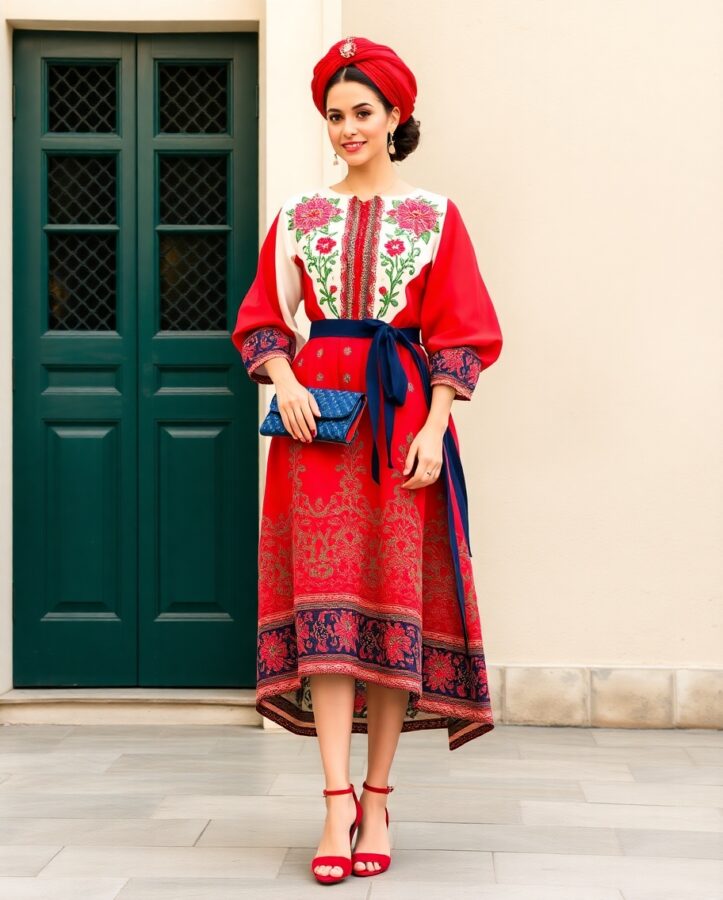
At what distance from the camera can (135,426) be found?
14.4 ft

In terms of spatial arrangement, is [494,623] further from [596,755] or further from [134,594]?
[134,594]

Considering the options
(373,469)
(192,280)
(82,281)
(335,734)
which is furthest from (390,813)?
(82,281)

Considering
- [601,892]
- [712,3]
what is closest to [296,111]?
[712,3]

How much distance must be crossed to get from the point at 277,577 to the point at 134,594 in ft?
5.64

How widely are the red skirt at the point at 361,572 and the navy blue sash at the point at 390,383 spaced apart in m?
0.02

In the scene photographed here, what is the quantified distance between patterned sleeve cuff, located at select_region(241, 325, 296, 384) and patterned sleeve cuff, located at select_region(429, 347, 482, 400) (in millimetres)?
321

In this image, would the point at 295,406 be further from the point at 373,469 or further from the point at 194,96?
the point at 194,96

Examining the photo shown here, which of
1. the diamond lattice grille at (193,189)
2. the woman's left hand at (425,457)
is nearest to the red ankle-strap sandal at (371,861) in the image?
the woman's left hand at (425,457)

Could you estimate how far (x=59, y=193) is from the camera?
14.6 feet

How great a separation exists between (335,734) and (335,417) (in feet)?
2.15

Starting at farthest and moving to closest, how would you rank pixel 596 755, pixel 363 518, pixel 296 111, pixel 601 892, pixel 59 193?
pixel 59 193 → pixel 296 111 → pixel 596 755 → pixel 363 518 → pixel 601 892

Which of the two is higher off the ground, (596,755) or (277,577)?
(277,577)

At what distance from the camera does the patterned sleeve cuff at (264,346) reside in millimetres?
2791

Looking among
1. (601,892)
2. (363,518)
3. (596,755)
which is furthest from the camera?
(596,755)
